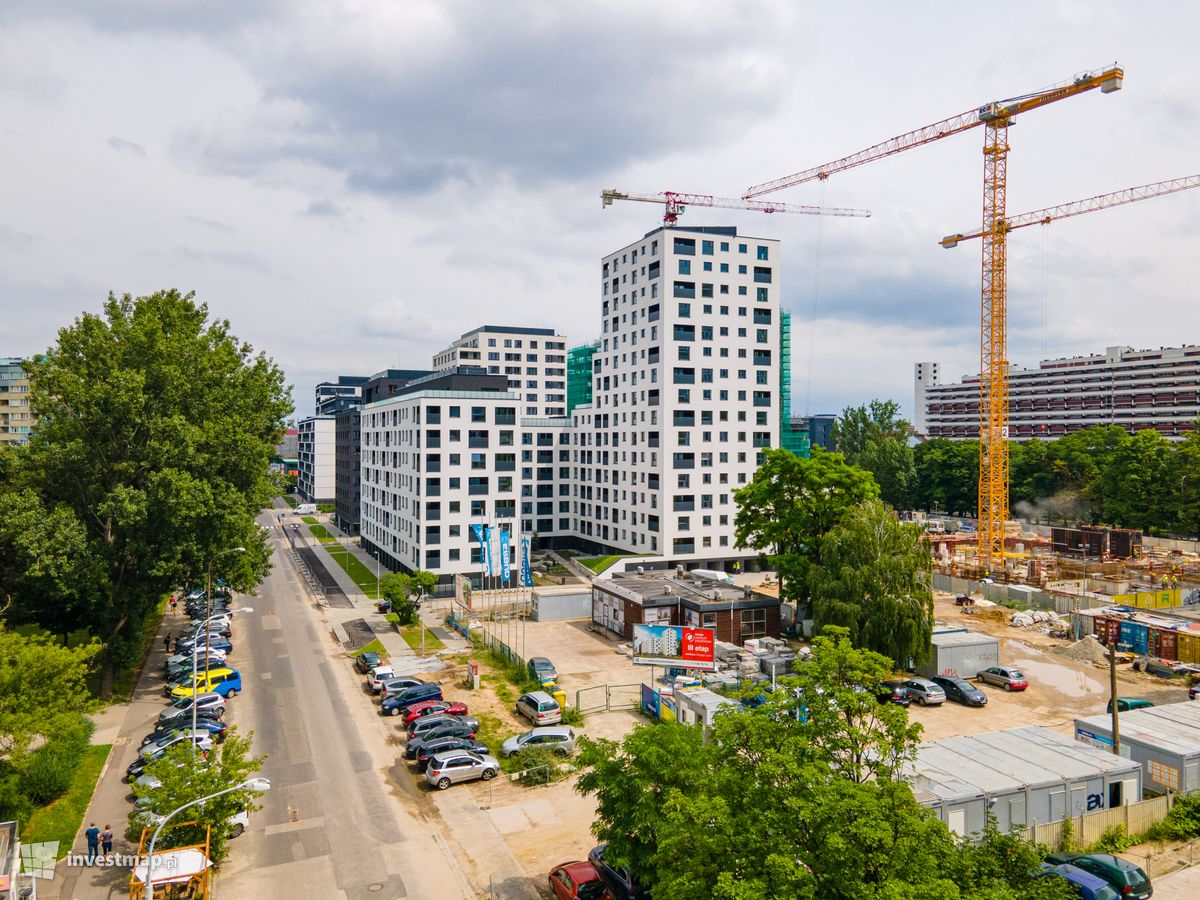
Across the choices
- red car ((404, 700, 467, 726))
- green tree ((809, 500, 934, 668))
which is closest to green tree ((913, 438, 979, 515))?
green tree ((809, 500, 934, 668))

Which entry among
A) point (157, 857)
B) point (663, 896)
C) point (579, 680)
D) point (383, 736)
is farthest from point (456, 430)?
point (663, 896)

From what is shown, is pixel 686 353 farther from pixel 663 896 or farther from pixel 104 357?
pixel 663 896

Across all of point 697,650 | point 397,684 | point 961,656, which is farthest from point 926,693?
point 397,684

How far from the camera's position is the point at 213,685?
147 feet

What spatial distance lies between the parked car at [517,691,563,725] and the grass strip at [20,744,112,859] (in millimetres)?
19535

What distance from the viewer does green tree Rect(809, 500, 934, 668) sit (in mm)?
45719

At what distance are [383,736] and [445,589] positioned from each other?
34.2 metres

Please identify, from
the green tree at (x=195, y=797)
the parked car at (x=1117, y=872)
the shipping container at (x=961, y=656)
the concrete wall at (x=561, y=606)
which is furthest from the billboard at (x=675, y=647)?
the concrete wall at (x=561, y=606)

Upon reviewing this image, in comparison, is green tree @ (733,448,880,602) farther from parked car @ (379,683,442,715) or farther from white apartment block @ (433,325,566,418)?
white apartment block @ (433,325,566,418)

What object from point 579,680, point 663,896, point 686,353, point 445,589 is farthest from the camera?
point 686,353

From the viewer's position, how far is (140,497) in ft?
137

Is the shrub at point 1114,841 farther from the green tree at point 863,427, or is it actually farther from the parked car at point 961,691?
the green tree at point 863,427

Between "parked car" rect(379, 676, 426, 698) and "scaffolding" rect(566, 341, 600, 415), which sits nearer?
"parked car" rect(379, 676, 426, 698)

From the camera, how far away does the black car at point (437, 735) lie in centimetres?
3569
